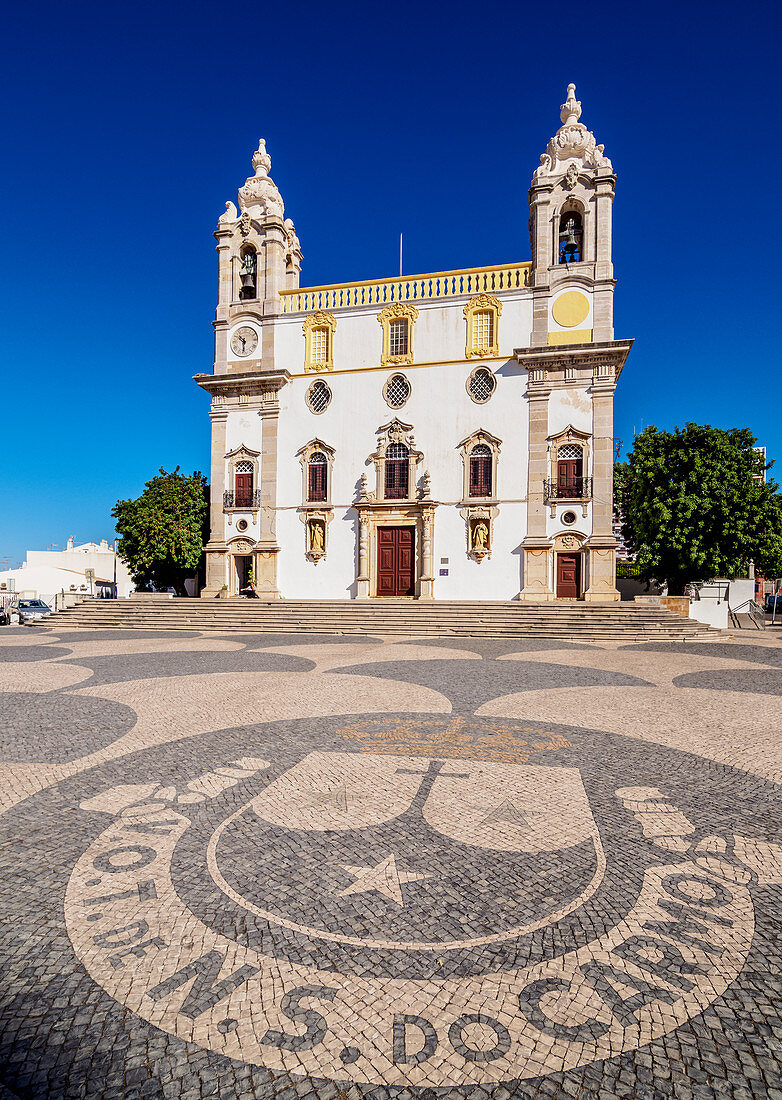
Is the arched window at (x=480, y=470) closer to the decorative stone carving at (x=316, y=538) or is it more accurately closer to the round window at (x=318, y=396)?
the decorative stone carving at (x=316, y=538)

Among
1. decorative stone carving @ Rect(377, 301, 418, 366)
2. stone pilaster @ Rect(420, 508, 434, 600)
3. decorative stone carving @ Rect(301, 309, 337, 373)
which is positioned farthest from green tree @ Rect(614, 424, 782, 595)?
decorative stone carving @ Rect(301, 309, 337, 373)

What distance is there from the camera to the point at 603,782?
4.75m

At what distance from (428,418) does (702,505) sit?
1211 centimetres

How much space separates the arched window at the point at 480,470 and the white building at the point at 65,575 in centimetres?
3239

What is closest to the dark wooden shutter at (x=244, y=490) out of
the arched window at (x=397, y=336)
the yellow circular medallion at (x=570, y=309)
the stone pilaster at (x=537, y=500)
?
the arched window at (x=397, y=336)

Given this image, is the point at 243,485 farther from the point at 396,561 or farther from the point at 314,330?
the point at 396,561

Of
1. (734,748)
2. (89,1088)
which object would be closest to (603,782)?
(734,748)

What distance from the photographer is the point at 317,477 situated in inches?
1072

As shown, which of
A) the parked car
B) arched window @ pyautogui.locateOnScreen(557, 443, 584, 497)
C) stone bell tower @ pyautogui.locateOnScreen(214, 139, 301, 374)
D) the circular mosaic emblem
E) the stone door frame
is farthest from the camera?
stone bell tower @ pyautogui.locateOnScreen(214, 139, 301, 374)

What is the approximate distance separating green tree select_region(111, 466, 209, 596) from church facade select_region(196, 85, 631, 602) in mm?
1406

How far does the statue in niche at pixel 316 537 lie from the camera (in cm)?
2661

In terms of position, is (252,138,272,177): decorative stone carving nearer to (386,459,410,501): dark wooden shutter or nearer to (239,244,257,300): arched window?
(239,244,257,300): arched window

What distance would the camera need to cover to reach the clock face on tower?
28344 millimetres

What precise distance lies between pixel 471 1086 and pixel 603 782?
3.24 m
